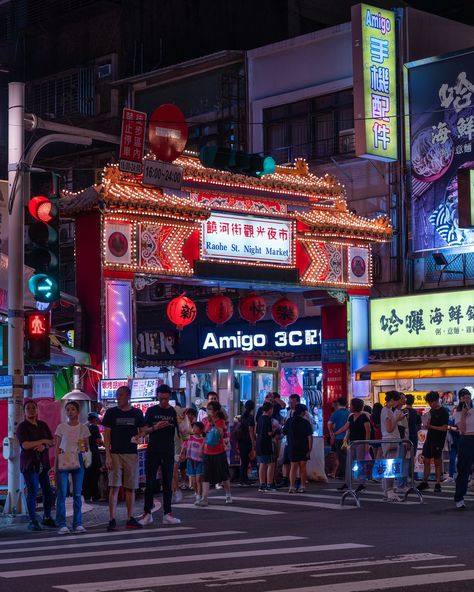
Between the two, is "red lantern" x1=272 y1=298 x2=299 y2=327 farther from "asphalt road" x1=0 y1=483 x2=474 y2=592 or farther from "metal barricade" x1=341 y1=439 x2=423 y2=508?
"asphalt road" x1=0 y1=483 x2=474 y2=592

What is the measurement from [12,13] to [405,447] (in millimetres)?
32876

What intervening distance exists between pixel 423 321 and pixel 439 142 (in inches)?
186

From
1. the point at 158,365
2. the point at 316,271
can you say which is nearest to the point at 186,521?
the point at 316,271

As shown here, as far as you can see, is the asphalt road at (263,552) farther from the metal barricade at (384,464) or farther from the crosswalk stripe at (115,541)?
the metal barricade at (384,464)

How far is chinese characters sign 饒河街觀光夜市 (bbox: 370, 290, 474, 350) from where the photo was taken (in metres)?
31.9

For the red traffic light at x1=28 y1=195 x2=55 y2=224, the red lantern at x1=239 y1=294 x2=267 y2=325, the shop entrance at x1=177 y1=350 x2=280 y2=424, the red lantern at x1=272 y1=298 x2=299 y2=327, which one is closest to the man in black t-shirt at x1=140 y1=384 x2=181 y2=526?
the red traffic light at x1=28 y1=195 x2=55 y2=224

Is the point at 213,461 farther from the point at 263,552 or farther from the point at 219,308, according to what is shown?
the point at 219,308

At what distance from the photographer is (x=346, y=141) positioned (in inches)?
1480

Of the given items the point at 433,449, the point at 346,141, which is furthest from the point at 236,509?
the point at 346,141

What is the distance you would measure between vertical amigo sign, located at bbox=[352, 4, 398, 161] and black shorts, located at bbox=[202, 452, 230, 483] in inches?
519

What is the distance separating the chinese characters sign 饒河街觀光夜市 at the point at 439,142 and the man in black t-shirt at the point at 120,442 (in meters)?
16.5

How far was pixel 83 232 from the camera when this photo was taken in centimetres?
2881

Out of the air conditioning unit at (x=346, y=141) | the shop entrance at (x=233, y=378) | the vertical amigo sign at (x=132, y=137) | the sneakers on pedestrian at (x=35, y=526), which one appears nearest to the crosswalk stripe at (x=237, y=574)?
the sneakers on pedestrian at (x=35, y=526)

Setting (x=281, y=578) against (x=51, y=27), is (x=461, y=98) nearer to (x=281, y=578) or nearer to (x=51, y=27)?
(x=51, y=27)
